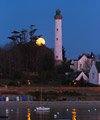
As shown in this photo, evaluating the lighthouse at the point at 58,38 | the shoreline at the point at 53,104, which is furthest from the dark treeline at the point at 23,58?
the shoreline at the point at 53,104

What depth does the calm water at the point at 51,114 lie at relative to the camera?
50.8 metres

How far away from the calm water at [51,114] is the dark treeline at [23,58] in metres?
27.6

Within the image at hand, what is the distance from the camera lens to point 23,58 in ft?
310

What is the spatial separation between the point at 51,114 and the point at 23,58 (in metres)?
40.9

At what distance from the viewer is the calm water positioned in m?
50.8

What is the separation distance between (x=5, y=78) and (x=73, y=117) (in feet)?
118

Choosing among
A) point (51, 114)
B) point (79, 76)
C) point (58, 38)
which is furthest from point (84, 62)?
point (51, 114)

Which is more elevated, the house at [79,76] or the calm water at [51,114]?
the house at [79,76]

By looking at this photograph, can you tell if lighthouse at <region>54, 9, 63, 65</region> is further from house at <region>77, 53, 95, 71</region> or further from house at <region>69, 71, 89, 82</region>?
house at <region>69, 71, 89, 82</region>

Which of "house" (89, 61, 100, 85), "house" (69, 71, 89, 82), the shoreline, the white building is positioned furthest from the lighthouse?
the shoreline

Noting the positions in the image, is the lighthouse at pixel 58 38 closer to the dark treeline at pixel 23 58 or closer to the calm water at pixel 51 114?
the dark treeline at pixel 23 58

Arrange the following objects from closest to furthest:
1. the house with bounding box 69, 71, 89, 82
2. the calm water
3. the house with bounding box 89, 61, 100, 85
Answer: the calm water
the house with bounding box 89, 61, 100, 85
the house with bounding box 69, 71, 89, 82

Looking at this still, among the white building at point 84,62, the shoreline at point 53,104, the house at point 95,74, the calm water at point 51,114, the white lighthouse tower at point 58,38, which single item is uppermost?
the white lighthouse tower at point 58,38

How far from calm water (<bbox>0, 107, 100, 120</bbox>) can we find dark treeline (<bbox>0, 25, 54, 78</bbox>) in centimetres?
2760
